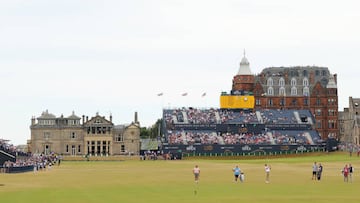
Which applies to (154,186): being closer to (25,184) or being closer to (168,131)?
(25,184)

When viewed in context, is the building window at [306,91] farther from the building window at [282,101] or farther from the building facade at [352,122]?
the building facade at [352,122]

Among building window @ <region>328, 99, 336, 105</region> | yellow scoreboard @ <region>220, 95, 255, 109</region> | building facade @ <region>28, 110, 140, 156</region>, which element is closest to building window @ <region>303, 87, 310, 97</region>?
building window @ <region>328, 99, 336, 105</region>

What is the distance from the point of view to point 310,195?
4700 centimetres

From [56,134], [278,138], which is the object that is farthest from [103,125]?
[278,138]

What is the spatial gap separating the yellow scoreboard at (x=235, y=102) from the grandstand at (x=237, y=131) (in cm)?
152

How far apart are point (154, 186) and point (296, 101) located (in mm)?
137239

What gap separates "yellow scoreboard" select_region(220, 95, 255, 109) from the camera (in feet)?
572

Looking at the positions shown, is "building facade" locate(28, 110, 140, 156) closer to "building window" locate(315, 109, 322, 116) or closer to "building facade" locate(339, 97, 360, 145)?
"building window" locate(315, 109, 322, 116)

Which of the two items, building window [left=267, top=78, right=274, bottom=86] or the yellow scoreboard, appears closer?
the yellow scoreboard

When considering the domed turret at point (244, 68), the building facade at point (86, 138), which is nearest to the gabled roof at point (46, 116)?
the building facade at point (86, 138)

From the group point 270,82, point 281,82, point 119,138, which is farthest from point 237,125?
point 281,82

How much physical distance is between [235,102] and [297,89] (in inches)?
969

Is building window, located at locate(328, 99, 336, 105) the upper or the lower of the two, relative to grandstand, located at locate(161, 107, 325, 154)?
upper

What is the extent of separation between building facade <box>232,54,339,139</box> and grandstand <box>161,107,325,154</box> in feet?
44.7
